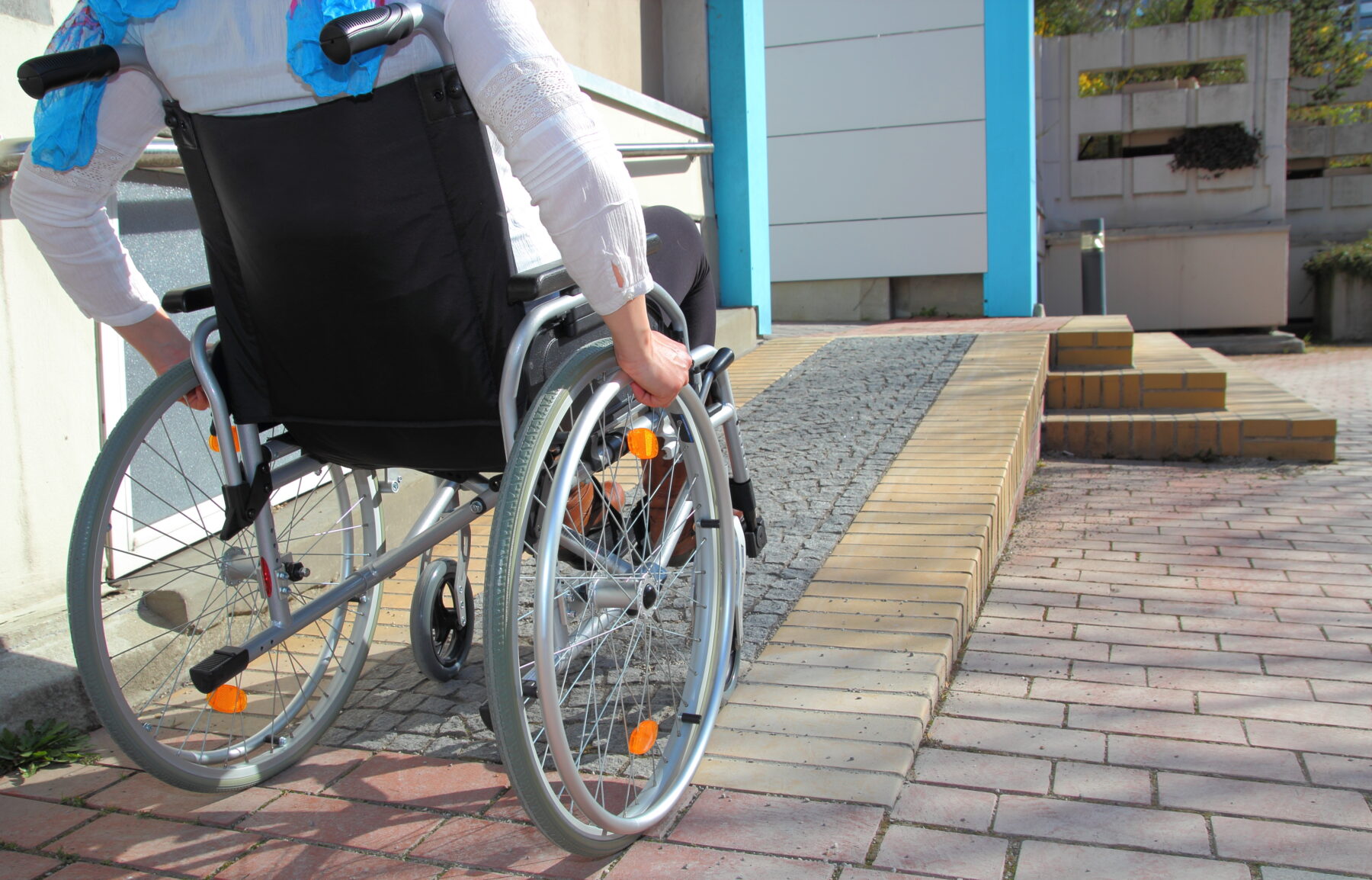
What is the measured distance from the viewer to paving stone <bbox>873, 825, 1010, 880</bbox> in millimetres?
1625

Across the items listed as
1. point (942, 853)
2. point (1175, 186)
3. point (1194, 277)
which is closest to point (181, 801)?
point (942, 853)

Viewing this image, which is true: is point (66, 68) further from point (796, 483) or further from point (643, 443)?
point (796, 483)

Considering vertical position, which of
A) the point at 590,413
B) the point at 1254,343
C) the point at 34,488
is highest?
the point at 590,413

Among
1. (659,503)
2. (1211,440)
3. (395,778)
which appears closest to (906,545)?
(659,503)

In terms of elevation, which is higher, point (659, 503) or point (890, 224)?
point (890, 224)

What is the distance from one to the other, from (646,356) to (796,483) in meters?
2.25

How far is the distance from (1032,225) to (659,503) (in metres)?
9.23

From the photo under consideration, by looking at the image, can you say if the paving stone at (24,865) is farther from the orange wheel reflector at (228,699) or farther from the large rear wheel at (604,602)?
the large rear wheel at (604,602)

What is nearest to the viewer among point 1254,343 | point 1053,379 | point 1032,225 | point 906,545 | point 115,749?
point 115,749

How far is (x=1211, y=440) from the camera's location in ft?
18.4

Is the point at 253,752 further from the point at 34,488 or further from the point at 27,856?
the point at 34,488

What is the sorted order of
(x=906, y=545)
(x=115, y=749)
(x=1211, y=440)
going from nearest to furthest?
(x=115, y=749)
(x=906, y=545)
(x=1211, y=440)

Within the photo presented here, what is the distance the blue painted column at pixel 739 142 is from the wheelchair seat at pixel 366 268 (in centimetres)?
590

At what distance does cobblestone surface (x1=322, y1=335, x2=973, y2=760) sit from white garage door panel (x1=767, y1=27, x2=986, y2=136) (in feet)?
13.4
